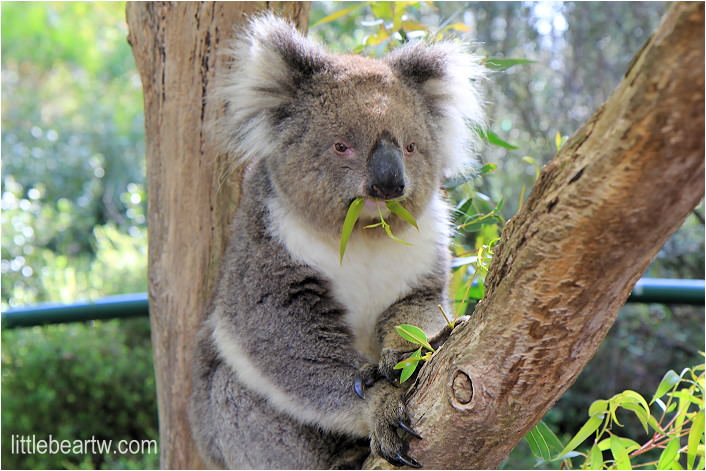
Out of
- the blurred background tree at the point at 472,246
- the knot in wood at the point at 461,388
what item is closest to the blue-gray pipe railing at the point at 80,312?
the blurred background tree at the point at 472,246

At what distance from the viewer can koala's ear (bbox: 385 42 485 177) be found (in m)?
2.16

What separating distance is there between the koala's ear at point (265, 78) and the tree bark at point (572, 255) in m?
0.88

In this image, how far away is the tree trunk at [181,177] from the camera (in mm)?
2412

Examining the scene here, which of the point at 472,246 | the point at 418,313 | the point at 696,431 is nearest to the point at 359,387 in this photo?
the point at 418,313

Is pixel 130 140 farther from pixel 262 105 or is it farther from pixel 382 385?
pixel 382 385

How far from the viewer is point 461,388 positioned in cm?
150

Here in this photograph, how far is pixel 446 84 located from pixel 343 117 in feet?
1.31

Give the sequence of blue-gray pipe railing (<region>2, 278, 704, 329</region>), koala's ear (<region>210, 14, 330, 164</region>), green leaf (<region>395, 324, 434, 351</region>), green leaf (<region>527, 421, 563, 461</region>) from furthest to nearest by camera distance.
A: blue-gray pipe railing (<region>2, 278, 704, 329</region>) < koala's ear (<region>210, 14, 330, 164</region>) < green leaf (<region>527, 421, 563, 461</region>) < green leaf (<region>395, 324, 434, 351</region>)

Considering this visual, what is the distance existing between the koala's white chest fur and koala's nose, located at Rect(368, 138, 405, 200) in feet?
1.00

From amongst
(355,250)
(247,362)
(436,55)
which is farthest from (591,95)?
(247,362)

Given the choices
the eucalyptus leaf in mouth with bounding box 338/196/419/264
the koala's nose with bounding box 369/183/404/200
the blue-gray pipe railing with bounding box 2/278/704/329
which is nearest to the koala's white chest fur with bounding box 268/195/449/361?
the eucalyptus leaf in mouth with bounding box 338/196/419/264

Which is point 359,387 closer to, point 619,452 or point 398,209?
point 398,209

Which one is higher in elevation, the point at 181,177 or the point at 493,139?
the point at 493,139

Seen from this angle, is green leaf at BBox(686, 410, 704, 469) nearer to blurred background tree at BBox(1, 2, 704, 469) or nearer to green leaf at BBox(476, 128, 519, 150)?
green leaf at BBox(476, 128, 519, 150)
